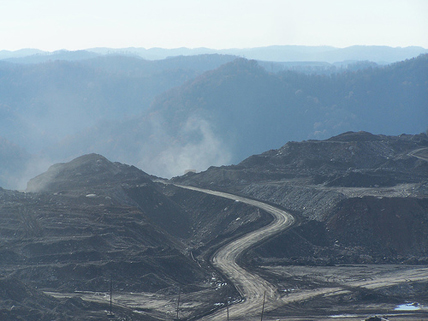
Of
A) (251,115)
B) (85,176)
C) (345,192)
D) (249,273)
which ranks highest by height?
(251,115)

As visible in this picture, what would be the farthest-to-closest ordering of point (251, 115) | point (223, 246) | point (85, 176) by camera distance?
point (251, 115)
point (85, 176)
point (223, 246)

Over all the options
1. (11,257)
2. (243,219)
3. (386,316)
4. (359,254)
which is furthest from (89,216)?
(386,316)

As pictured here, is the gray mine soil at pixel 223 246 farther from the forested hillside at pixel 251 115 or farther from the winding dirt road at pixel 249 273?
the forested hillside at pixel 251 115

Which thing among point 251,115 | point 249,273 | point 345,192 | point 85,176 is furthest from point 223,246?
point 251,115

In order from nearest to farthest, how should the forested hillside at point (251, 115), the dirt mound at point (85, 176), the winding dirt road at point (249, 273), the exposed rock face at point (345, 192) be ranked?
the winding dirt road at point (249, 273) < the exposed rock face at point (345, 192) < the dirt mound at point (85, 176) < the forested hillside at point (251, 115)

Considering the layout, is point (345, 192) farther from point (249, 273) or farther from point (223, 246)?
point (249, 273)

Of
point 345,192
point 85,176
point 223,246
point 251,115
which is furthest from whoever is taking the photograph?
point 251,115

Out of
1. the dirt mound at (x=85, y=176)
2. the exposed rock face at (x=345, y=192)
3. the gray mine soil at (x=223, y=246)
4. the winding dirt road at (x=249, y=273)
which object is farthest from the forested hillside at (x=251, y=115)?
the winding dirt road at (x=249, y=273)

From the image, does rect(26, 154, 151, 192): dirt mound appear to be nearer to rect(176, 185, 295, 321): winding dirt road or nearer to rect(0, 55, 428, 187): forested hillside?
rect(176, 185, 295, 321): winding dirt road

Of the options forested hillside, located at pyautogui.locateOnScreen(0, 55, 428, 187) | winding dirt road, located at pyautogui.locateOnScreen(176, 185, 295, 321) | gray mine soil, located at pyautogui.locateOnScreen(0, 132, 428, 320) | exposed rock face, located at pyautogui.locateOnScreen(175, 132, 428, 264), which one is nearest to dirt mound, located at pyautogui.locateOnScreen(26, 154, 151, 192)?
gray mine soil, located at pyautogui.locateOnScreen(0, 132, 428, 320)

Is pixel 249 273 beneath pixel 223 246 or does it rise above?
beneath
